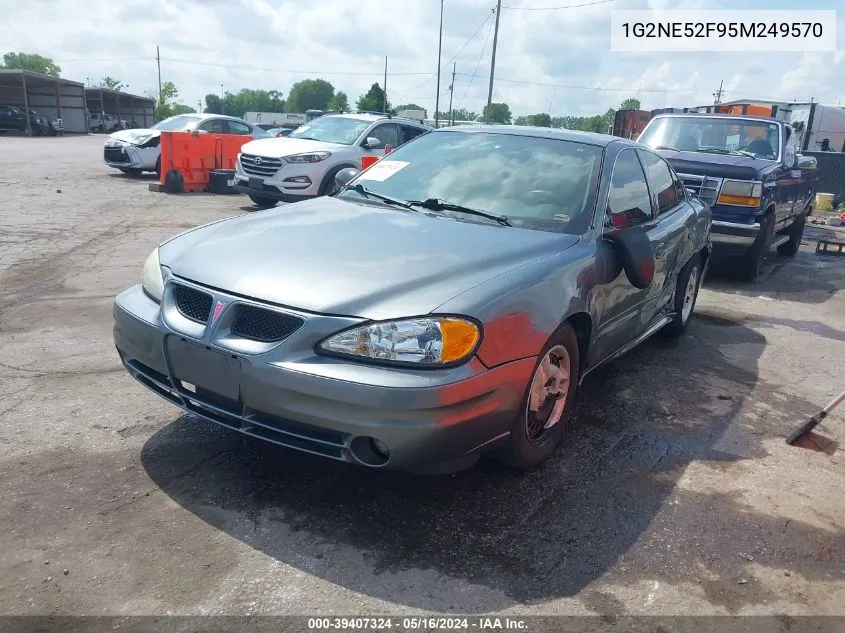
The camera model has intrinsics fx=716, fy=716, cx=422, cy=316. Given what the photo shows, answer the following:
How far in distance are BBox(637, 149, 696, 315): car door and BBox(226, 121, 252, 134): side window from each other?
13.0 metres

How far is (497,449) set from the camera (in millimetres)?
3178

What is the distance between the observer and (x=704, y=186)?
8125 millimetres

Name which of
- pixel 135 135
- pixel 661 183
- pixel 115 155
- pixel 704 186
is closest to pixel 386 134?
pixel 704 186

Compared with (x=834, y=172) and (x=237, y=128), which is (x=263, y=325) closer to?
(x=237, y=128)

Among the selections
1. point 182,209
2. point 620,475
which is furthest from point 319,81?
point 620,475

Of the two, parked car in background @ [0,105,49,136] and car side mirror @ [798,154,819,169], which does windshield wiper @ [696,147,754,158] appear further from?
parked car in background @ [0,105,49,136]

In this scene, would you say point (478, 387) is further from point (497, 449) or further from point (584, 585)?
point (584, 585)

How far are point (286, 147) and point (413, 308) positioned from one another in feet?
31.8

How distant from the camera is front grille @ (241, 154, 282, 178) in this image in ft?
37.4

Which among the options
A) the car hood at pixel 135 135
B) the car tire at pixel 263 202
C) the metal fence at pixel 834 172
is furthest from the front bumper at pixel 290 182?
the metal fence at pixel 834 172

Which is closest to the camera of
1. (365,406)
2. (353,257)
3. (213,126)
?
(365,406)

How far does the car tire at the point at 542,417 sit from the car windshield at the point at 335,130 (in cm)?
940

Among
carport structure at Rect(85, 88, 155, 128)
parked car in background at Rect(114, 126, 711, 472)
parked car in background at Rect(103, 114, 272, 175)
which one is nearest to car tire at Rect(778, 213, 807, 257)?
parked car in background at Rect(114, 126, 711, 472)

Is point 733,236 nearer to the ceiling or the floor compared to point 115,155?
nearer to the ceiling
